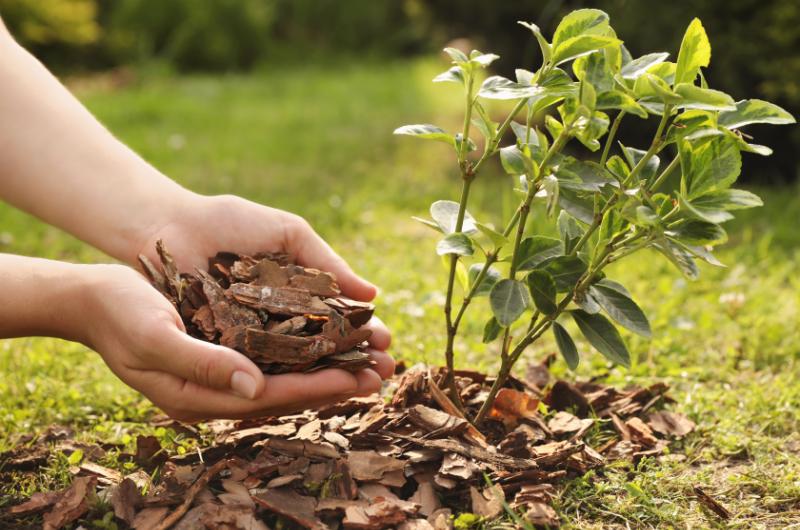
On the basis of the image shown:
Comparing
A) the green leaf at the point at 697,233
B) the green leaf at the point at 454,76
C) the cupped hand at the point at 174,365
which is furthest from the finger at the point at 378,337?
the green leaf at the point at 697,233

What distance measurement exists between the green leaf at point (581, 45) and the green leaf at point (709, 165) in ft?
0.90

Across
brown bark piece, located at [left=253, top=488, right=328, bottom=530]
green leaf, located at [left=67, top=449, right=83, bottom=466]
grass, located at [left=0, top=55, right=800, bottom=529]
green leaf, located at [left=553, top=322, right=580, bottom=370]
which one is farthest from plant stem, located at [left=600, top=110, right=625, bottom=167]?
green leaf, located at [left=67, top=449, right=83, bottom=466]

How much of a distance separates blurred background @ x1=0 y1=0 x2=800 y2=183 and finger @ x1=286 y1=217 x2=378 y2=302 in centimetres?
296

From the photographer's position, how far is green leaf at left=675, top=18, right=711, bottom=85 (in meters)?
1.61

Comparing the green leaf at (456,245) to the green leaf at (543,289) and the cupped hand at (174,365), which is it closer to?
the green leaf at (543,289)

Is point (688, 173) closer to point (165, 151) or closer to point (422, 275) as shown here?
point (422, 275)

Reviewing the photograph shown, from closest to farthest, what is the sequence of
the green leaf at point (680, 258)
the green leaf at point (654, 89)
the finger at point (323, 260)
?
the green leaf at point (654, 89)
the green leaf at point (680, 258)
the finger at point (323, 260)

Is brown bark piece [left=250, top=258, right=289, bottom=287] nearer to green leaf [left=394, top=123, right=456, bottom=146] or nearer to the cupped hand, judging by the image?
the cupped hand

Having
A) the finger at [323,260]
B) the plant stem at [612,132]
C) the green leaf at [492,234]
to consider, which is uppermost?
the plant stem at [612,132]

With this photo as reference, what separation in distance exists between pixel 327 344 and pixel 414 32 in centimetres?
1004

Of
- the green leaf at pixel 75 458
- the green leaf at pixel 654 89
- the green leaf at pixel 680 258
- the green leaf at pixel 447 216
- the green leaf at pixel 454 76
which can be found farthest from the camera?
the green leaf at pixel 75 458

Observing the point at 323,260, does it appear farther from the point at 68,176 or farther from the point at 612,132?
the point at 612,132

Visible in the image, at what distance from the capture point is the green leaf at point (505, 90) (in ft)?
5.24

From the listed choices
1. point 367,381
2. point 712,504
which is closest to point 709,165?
point 712,504
